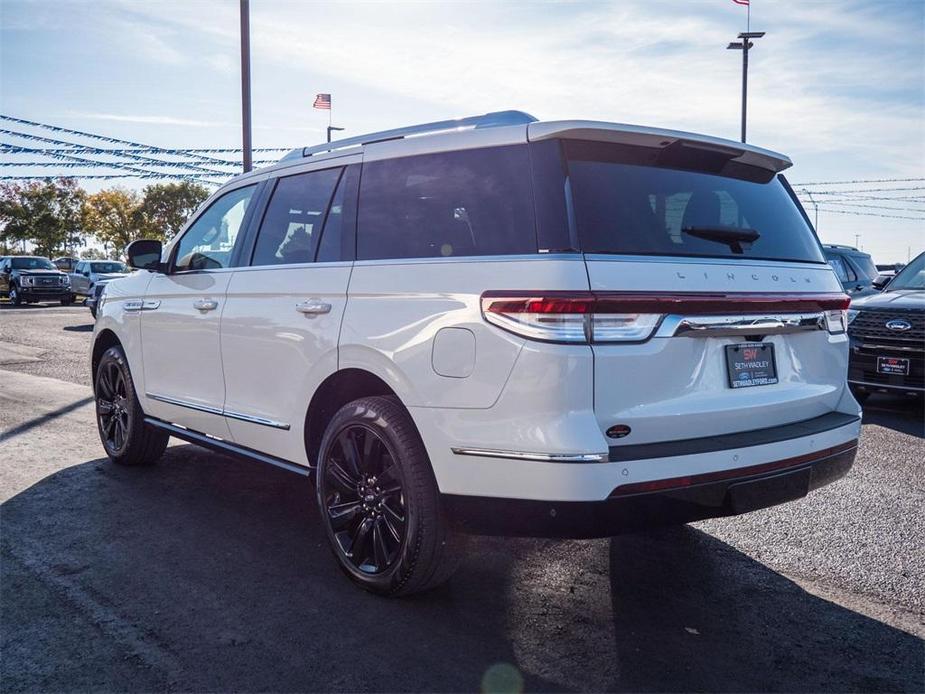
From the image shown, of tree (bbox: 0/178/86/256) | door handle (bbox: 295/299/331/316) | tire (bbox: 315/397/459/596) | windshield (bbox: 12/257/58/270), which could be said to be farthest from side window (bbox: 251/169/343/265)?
tree (bbox: 0/178/86/256)

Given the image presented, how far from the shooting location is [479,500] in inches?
125

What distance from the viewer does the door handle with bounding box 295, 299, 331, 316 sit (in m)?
3.94

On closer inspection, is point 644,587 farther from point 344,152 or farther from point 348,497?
point 344,152

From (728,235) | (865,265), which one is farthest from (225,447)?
(865,265)

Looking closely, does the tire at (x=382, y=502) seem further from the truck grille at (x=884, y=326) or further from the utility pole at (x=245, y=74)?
the utility pole at (x=245, y=74)

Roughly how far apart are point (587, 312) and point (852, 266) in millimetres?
9799

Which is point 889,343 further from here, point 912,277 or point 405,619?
point 405,619

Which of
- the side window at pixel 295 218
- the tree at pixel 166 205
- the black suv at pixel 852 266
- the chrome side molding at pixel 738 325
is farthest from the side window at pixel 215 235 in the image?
the tree at pixel 166 205

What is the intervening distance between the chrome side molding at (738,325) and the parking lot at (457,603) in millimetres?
1171

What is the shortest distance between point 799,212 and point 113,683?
346 centimetres

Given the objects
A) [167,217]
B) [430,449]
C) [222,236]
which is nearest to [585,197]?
[430,449]

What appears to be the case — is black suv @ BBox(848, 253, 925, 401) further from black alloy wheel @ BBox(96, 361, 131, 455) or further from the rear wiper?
black alloy wheel @ BBox(96, 361, 131, 455)

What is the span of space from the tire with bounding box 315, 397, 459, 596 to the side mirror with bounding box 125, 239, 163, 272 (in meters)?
2.39

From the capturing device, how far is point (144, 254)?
5.68 m
